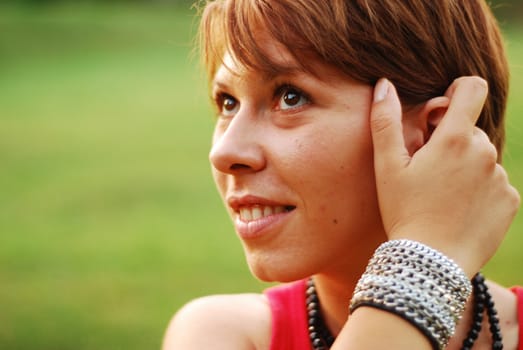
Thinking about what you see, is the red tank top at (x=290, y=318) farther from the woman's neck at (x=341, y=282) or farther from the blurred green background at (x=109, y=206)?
the blurred green background at (x=109, y=206)

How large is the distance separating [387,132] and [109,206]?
8.78 meters

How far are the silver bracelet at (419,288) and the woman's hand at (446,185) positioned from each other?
6cm

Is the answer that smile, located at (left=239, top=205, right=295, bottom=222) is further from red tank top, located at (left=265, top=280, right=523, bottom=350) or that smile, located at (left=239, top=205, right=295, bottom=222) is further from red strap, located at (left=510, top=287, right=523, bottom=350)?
red strap, located at (left=510, top=287, right=523, bottom=350)

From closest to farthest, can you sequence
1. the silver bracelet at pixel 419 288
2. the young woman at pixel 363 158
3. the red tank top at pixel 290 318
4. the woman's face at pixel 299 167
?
the silver bracelet at pixel 419 288
the young woman at pixel 363 158
the woman's face at pixel 299 167
the red tank top at pixel 290 318

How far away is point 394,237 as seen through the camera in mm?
2641

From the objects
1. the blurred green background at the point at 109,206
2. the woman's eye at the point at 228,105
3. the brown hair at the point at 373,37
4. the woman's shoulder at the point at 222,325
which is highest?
the brown hair at the point at 373,37

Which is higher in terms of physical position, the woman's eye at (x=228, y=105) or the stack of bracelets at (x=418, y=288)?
the woman's eye at (x=228, y=105)

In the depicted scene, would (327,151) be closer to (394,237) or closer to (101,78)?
(394,237)

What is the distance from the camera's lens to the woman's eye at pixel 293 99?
278 cm

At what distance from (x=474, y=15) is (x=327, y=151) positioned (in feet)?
2.72

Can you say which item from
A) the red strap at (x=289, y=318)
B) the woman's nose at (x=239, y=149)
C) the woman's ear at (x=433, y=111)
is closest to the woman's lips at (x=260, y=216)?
the woman's nose at (x=239, y=149)

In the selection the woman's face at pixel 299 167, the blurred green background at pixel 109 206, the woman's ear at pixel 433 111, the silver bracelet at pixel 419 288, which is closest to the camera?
the silver bracelet at pixel 419 288

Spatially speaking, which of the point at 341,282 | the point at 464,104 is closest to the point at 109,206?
the point at 341,282

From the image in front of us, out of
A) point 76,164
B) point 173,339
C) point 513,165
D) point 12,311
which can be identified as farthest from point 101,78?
point 173,339
